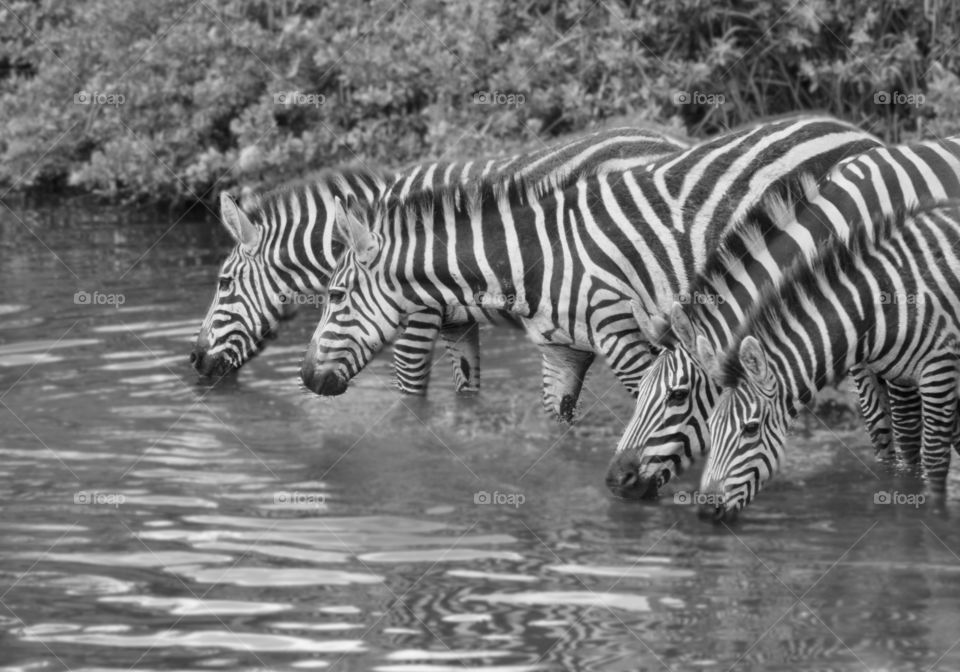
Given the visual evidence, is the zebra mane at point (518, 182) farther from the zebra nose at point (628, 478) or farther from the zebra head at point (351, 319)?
the zebra nose at point (628, 478)

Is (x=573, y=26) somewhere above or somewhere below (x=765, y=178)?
above

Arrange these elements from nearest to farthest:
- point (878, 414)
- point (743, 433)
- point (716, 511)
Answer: point (743, 433), point (716, 511), point (878, 414)

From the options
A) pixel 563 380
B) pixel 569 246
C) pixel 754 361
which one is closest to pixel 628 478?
pixel 754 361

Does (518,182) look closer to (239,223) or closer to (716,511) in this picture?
(239,223)

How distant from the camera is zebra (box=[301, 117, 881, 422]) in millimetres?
10070

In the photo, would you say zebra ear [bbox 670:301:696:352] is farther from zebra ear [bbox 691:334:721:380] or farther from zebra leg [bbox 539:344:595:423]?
zebra leg [bbox 539:344:595:423]

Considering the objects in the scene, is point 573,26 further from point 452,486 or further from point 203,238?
point 452,486

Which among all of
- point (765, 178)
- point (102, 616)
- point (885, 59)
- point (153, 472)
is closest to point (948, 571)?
point (765, 178)

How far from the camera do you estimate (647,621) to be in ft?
25.2

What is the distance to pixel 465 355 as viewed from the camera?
12.3 meters

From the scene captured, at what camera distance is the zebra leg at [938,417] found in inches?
354

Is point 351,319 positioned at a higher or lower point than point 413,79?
lower

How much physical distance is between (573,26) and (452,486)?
28.5ft

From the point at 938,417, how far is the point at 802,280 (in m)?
1.26
